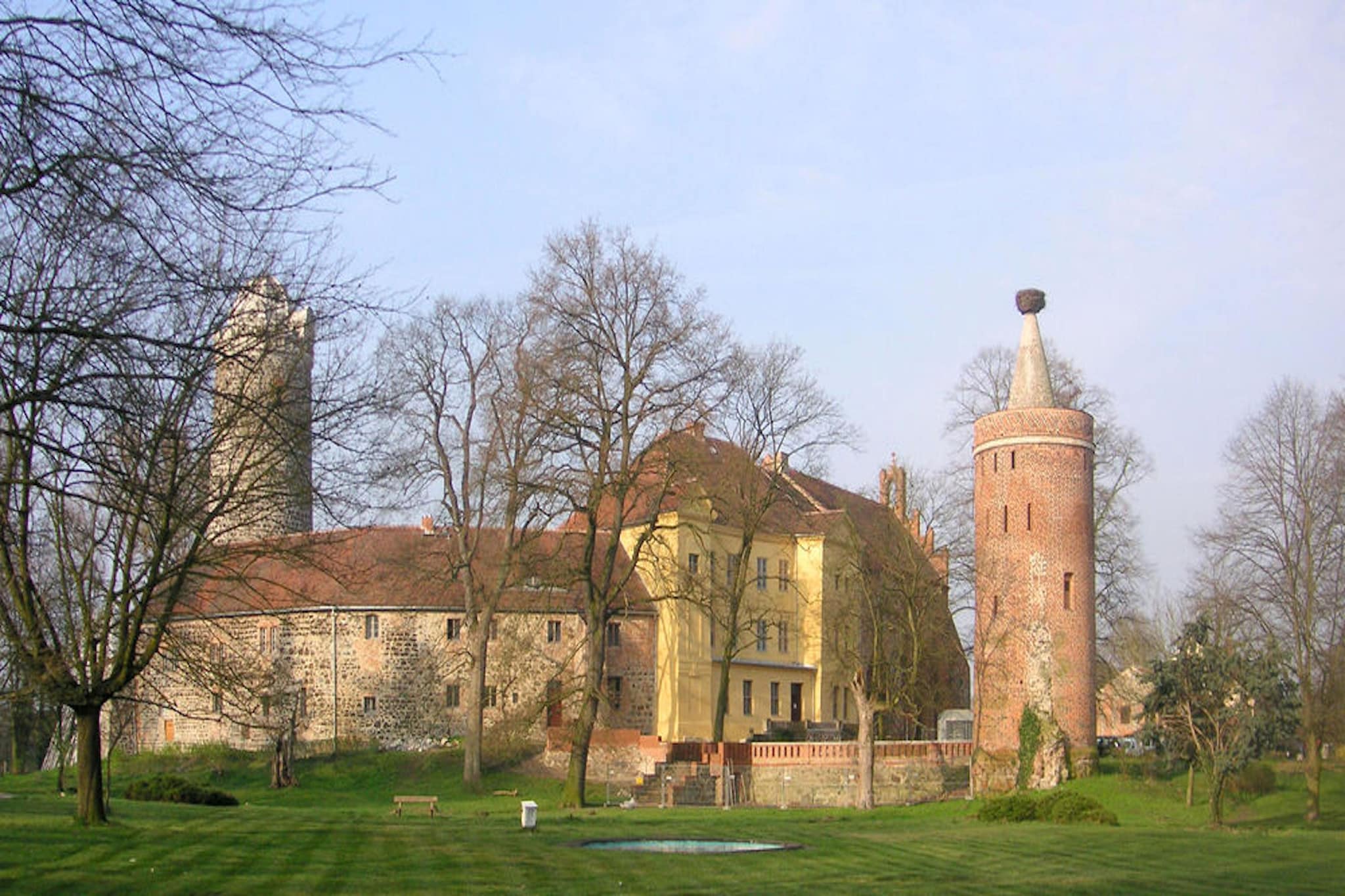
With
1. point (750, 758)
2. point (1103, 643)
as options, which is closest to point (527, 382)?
point (750, 758)

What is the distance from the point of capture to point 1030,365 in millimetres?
41250

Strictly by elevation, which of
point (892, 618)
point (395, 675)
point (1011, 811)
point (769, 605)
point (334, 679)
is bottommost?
point (1011, 811)

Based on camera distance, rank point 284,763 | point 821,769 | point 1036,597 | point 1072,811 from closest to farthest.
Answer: point 1072,811 < point 1036,597 < point 821,769 < point 284,763

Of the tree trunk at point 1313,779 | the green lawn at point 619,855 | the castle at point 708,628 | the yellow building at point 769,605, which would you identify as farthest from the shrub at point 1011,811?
the yellow building at point 769,605

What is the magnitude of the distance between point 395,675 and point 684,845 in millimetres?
25538

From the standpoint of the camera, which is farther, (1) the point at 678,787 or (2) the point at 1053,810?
(1) the point at 678,787

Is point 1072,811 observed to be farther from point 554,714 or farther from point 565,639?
point 565,639

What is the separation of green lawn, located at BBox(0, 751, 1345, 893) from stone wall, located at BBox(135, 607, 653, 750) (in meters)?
12.4

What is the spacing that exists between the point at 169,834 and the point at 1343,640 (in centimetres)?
3001

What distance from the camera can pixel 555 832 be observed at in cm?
2411

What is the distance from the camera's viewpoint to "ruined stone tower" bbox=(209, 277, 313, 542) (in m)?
9.98

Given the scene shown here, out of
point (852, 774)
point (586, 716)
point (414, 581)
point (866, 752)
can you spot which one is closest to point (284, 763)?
point (414, 581)

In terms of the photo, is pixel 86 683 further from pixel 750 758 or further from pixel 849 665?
pixel 849 665

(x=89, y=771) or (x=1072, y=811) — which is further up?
(x=89, y=771)
